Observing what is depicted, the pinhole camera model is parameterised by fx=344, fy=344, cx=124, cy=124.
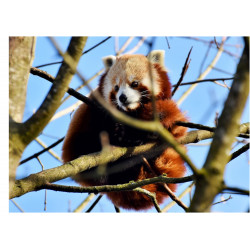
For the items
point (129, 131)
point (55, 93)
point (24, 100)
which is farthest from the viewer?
point (129, 131)

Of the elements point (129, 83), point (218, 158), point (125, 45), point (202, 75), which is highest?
point (125, 45)

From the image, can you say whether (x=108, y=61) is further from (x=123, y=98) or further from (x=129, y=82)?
(x=123, y=98)

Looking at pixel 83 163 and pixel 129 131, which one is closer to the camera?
pixel 83 163

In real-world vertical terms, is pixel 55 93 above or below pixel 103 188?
above

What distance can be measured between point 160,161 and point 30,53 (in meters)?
1.14

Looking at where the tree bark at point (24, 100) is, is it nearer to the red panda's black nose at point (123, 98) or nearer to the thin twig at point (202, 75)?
the red panda's black nose at point (123, 98)

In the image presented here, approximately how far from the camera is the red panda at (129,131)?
2307 millimetres

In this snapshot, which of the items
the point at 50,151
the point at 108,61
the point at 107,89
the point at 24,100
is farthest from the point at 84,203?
the point at 24,100

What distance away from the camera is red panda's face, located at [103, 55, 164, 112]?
7.86ft

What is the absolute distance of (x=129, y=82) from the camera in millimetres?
2518

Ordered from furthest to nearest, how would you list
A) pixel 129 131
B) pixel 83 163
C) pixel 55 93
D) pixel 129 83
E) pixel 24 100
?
1. pixel 129 83
2. pixel 129 131
3. pixel 83 163
4. pixel 24 100
5. pixel 55 93
